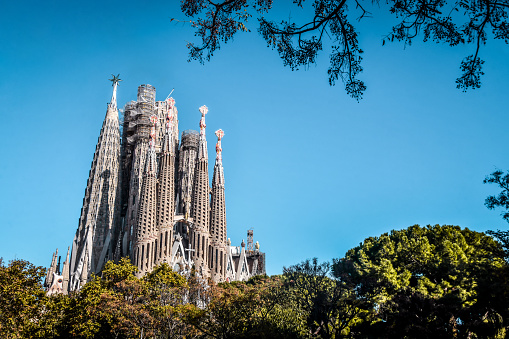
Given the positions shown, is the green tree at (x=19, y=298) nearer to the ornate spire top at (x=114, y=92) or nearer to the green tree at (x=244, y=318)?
the green tree at (x=244, y=318)

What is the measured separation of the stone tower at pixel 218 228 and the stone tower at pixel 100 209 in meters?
12.6

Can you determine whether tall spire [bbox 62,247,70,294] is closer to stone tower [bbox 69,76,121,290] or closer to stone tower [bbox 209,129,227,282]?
stone tower [bbox 69,76,121,290]

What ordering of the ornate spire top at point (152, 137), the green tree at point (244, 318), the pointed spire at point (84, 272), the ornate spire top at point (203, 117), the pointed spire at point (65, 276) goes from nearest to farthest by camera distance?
the green tree at point (244, 318) < the pointed spire at point (84, 272) < the ornate spire top at point (152, 137) < the pointed spire at point (65, 276) < the ornate spire top at point (203, 117)

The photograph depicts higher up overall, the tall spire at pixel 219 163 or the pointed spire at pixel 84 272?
the tall spire at pixel 219 163

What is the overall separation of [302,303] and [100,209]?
1474 inches

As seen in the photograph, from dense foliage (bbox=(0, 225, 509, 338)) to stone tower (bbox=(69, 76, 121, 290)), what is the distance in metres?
24.0

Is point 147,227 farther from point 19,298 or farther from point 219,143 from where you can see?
point 19,298

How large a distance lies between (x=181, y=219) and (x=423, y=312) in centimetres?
3470

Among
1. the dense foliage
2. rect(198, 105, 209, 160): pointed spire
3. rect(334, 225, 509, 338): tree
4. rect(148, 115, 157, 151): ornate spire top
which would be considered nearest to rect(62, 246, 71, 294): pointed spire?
rect(148, 115, 157, 151): ornate spire top

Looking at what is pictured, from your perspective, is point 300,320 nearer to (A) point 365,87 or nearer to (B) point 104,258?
(A) point 365,87

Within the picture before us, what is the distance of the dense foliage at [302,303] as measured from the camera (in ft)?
75.0

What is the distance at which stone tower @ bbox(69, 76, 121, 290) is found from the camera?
54719 mm

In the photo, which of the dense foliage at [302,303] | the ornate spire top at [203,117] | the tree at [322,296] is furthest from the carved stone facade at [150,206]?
the tree at [322,296]

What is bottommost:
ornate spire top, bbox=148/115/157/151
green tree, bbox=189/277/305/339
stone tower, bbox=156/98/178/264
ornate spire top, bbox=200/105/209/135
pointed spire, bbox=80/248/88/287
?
green tree, bbox=189/277/305/339
